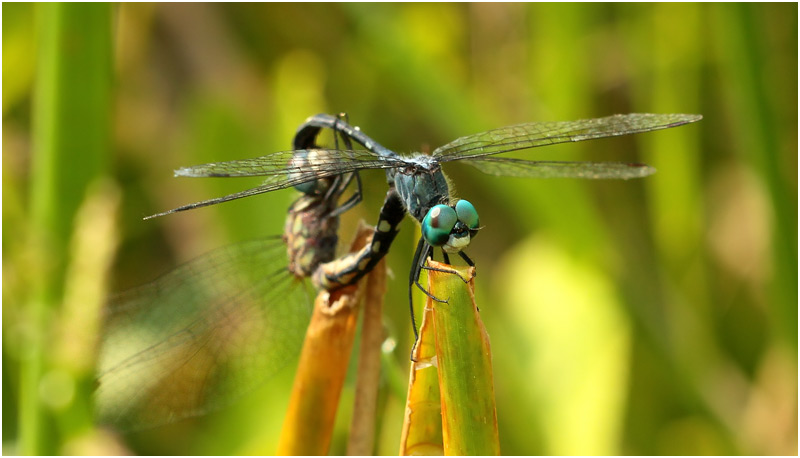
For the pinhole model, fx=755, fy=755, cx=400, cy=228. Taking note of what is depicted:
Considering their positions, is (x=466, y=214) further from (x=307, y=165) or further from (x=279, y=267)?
(x=279, y=267)

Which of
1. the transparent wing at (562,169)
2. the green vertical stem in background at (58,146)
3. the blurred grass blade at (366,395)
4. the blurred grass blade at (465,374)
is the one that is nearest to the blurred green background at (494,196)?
the green vertical stem in background at (58,146)

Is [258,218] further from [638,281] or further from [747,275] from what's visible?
[747,275]

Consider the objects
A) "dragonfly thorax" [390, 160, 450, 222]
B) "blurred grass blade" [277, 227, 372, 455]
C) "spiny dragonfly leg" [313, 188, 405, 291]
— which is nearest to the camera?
"blurred grass blade" [277, 227, 372, 455]

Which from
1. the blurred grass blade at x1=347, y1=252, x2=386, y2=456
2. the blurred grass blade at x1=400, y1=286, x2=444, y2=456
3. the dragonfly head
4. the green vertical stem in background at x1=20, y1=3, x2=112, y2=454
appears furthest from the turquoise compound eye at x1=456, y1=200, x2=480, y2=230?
the green vertical stem in background at x1=20, y1=3, x2=112, y2=454

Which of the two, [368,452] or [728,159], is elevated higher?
[728,159]

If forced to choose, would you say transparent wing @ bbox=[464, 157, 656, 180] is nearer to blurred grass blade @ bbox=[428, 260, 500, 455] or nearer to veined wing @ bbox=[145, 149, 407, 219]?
veined wing @ bbox=[145, 149, 407, 219]

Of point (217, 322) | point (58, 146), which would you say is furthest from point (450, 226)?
point (58, 146)

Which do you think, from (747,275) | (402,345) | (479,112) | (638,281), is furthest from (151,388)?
(747,275)
